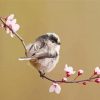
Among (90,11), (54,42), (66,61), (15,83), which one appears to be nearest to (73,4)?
(90,11)

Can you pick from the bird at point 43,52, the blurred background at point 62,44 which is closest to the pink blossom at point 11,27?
the bird at point 43,52

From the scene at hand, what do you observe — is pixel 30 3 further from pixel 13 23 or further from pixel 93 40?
pixel 13 23

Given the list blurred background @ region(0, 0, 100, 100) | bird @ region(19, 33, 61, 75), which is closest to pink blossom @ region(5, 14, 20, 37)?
bird @ region(19, 33, 61, 75)

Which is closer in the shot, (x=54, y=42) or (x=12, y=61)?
(x=54, y=42)

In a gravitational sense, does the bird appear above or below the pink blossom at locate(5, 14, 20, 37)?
below

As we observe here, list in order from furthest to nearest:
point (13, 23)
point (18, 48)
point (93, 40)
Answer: point (93, 40)
point (18, 48)
point (13, 23)

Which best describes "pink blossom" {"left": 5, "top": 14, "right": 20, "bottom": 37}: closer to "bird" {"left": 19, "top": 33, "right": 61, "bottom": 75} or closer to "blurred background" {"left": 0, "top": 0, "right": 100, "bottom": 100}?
"bird" {"left": 19, "top": 33, "right": 61, "bottom": 75}
